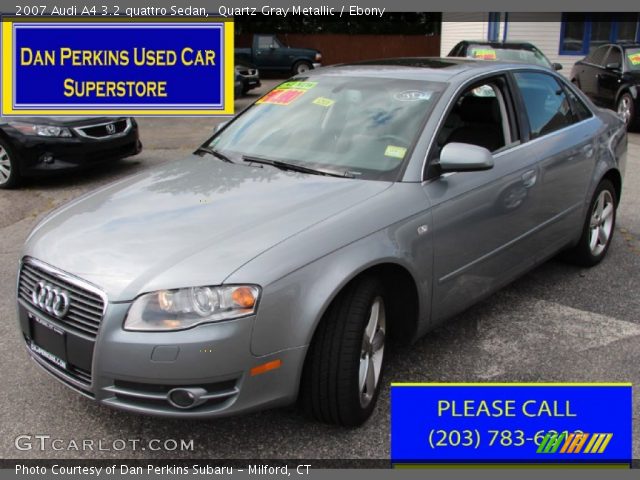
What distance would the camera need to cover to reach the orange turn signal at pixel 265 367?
255cm

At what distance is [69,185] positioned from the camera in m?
8.03

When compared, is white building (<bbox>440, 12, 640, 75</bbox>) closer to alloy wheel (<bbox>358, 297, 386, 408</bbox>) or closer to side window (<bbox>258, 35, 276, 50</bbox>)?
side window (<bbox>258, 35, 276, 50</bbox>)

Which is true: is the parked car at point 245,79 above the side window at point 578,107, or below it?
below

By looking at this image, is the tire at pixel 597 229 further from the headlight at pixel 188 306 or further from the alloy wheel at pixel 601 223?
the headlight at pixel 188 306

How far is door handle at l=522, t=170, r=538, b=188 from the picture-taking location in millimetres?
3904

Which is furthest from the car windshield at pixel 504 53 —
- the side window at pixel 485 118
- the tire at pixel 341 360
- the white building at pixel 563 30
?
the tire at pixel 341 360

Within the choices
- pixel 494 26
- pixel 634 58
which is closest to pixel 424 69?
pixel 634 58

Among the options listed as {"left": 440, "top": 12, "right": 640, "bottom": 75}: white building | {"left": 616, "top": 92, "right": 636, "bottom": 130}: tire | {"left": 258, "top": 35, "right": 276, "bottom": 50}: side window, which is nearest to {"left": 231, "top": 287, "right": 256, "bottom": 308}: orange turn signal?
{"left": 616, "top": 92, "right": 636, "bottom": 130}: tire

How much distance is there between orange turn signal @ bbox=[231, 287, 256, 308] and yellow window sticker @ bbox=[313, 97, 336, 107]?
1676 millimetres

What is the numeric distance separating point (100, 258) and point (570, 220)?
315 centimetres

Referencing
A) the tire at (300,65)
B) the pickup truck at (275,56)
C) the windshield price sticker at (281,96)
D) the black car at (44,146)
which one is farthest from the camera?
the tire at (300,65)

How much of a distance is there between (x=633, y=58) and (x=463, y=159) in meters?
10.5

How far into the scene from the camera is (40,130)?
25.4 ft

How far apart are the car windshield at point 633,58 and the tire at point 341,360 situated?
1093 cm
